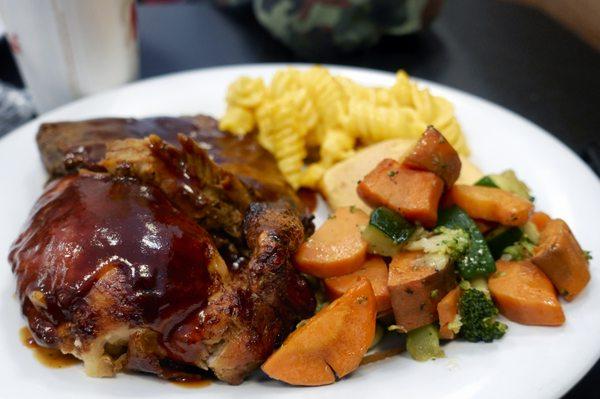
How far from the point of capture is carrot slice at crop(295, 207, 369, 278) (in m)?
2.30

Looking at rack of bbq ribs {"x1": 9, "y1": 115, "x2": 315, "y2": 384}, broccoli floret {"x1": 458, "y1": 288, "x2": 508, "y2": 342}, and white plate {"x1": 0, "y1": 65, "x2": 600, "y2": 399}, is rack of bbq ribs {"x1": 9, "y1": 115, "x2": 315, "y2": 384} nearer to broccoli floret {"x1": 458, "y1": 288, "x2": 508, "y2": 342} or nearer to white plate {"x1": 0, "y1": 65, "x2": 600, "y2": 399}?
white plate {"x1": 0, "y1": 65, "x2": 600, "y2": 399}

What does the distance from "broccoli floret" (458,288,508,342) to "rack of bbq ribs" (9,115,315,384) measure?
56 cm

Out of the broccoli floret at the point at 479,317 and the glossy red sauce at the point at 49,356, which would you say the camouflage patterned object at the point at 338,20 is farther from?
the glossy red sauce at the point at 49,356

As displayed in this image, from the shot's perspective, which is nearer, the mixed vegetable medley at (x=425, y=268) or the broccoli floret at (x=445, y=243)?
the mixed vegetable medley at (x=425, y=268)

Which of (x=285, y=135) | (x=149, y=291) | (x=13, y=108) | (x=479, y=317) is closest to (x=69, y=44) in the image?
(x=13, y=108)

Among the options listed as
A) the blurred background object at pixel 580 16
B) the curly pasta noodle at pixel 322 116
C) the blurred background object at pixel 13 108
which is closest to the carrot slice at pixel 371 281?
the curly pasta noodle at pixel 322 116

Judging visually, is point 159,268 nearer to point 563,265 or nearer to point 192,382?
point 192,382

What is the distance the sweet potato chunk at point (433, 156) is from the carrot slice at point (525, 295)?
44 centimetres

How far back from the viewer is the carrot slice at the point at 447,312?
216 cm

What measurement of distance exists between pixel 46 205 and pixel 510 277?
1801 millimetres

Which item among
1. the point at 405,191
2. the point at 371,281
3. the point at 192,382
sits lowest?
the point at 192,382

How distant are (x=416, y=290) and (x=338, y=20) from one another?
2.78 meters

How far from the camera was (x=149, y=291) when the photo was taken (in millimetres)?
1983

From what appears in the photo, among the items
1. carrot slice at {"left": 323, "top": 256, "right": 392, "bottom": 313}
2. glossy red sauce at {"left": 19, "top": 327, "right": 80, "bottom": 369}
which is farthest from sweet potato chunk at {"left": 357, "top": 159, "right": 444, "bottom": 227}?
glossy red sauce at {"left": 19, "top": 327, "right": 80, "bottom": 369}
